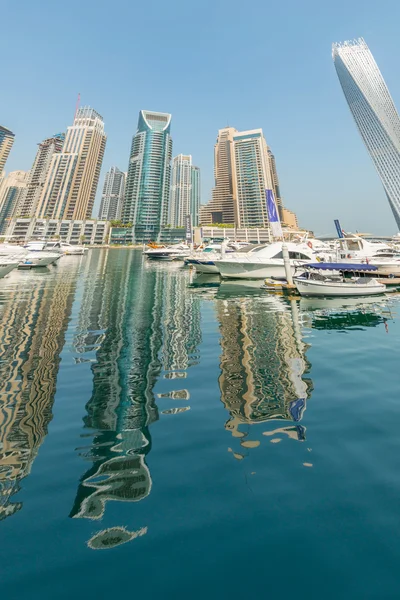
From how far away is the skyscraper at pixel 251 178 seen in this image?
186 metres

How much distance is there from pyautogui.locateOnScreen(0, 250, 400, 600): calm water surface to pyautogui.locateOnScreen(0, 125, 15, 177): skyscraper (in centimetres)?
24419

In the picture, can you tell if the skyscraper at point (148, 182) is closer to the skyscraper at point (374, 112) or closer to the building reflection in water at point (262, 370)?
the skyscraper at point (374, 112)

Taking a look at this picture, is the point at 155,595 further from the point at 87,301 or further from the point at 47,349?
the point at 87,301

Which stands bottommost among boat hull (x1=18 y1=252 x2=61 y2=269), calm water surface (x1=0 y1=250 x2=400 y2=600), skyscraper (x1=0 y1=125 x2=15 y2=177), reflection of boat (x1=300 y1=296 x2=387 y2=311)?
calm water surface (x1=0 y1=250 x2=400 y2=600)

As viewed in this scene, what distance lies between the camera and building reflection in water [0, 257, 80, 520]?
4930mm

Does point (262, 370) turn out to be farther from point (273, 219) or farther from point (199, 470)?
point (273, 219)

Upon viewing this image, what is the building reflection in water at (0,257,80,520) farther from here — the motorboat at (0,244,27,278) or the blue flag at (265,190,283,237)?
the blue flag at (265,190,283,237)

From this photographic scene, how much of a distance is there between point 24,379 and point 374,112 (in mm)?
173569

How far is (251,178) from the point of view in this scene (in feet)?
619

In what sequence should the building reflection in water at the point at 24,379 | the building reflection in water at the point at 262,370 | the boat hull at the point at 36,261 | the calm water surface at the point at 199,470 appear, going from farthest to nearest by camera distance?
the boat hull at the point at 36,261 → the building reflection in water at the point at 262,370 → the building reflection in water at the point at 24,379 → the calm water surface at the point at 199,470

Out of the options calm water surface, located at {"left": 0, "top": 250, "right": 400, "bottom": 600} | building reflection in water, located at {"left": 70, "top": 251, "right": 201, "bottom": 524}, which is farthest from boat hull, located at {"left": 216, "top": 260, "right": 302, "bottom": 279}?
calm water surface, located at {"left": 0, "top": 250, "right": 400, "bottom": 600}

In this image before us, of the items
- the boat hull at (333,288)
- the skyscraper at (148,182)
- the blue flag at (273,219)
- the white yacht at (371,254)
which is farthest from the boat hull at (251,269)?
the skyscraper at (148,182)

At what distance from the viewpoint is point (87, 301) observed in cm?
2159

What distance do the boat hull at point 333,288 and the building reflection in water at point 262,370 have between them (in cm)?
626
